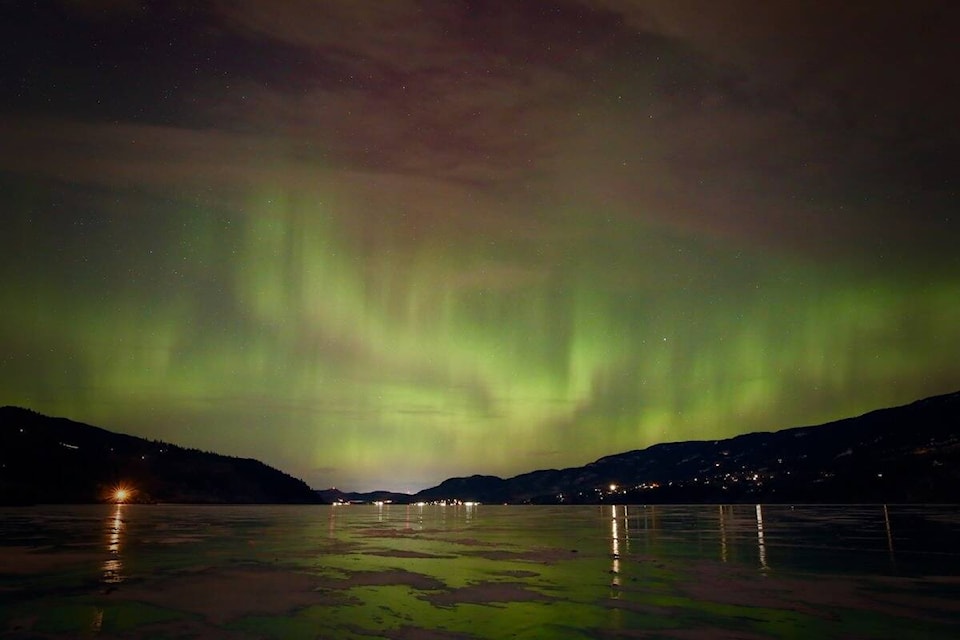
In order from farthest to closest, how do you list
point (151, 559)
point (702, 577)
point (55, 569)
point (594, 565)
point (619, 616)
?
point (151, 559), point (594, 565), point (55, 569), point (702, 577), point (619, 616)

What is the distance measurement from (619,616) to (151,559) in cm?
3132

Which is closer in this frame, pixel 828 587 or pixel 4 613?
pixel 4 613

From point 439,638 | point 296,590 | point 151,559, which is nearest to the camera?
point 439,638

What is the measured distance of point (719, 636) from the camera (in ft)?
58.9

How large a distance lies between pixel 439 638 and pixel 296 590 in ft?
37.0

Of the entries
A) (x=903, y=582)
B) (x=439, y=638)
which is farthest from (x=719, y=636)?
(x=903, y=582)

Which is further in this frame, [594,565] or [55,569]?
[594,565]

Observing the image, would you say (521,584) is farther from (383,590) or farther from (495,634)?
(495,634)

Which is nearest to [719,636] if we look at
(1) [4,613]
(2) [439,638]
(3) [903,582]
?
(2) [439,638]

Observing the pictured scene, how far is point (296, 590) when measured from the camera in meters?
26.7

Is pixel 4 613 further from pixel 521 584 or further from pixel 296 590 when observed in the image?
pixel 521 584

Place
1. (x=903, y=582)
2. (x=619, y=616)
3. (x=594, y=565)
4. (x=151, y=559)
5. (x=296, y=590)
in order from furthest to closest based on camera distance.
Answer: (x=151, y=559), (x=594, y=565), (x=903, y=582), (x=296, y=590), (x=619, y=616)

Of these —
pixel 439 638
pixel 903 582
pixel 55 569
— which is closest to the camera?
pixel 439 638

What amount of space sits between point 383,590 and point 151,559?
20.7 metres
